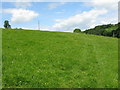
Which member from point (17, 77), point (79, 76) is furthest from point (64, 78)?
point (17, 77)

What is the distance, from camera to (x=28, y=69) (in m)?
13.4

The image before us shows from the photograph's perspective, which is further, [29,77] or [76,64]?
[76,64]

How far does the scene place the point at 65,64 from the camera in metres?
15.7

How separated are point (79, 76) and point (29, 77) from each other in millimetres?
3666

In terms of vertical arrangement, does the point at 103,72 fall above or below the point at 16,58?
below

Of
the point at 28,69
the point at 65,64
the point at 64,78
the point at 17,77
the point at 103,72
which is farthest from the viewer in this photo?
the point at 65,64

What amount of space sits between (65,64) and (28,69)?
12.0 ft

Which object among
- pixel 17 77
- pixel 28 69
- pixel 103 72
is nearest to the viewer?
pixel 17 77

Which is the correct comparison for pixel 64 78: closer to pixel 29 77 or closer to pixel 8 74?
pixel 29 77

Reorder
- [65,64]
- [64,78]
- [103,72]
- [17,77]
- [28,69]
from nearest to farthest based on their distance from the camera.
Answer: [17,77] < [64,78] < [28,69] < [103,72] < [65,64]

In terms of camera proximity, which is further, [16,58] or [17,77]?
[16,58]

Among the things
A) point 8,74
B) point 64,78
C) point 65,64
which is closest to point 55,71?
point 64,78

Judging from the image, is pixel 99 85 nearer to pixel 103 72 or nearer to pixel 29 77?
pixel 103 72

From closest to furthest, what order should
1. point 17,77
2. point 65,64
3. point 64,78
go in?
point 17,77 → point 64,78 → point 65,64
